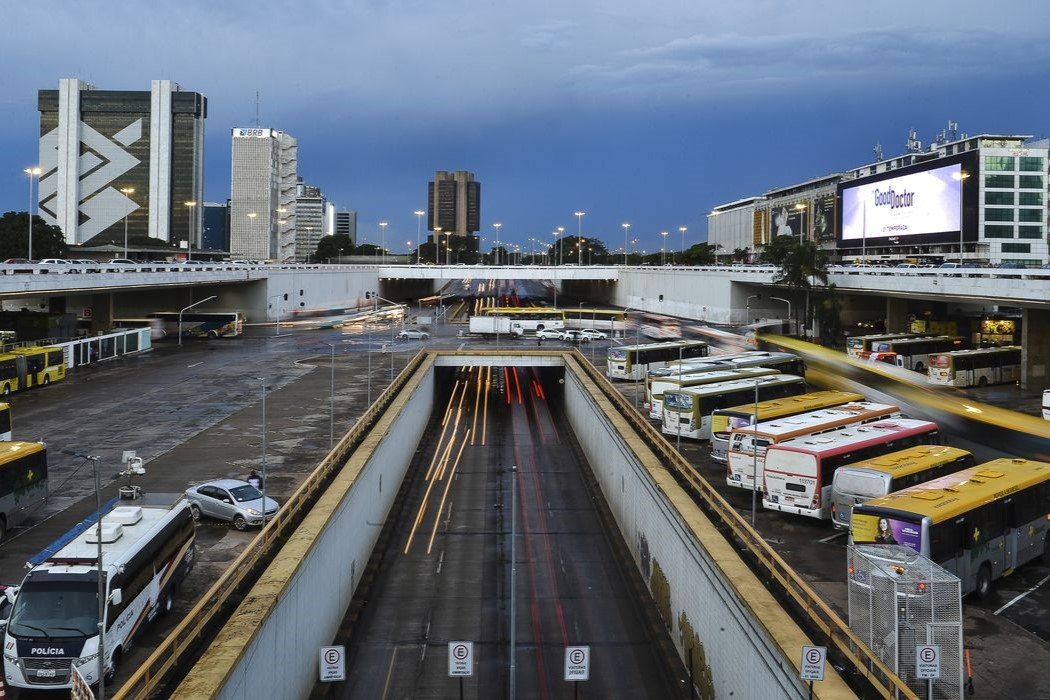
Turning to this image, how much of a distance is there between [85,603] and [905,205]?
103093 mm

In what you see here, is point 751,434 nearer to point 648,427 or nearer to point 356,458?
point 648,427

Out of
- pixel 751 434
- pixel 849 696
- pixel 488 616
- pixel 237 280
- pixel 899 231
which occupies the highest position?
pixel 899 231

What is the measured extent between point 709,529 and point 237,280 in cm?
7725

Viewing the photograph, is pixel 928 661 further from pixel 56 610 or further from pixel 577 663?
pixel 56 610

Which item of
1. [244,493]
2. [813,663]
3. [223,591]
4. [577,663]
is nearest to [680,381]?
[244,493]

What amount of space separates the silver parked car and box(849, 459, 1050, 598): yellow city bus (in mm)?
15872

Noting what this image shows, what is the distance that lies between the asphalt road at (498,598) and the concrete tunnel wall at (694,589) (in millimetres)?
1292

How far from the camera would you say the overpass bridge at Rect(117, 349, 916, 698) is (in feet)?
51.4

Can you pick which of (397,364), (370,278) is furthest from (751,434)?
(370,278)

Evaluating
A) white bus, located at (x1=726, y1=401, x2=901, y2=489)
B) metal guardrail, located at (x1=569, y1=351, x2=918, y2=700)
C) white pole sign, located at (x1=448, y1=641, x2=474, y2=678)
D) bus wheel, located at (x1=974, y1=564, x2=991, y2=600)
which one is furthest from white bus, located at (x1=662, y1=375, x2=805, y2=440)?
white pole sign, located at (x1=448, y1=641, x2=474, y2=678)

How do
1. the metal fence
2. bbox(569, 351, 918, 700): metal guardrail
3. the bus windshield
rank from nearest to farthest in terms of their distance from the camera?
1. bbox(569, 351, 918, 700): metal guardrail
2. the metal fence
3. the bus windshield

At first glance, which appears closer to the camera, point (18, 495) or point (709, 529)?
point (709, 529)

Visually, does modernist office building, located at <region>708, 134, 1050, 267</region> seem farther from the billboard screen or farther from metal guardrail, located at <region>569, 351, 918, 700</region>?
metal guardrail, located at <region>569, 351, 918, 700</region>

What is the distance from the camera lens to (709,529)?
22156 mm
